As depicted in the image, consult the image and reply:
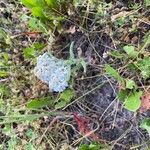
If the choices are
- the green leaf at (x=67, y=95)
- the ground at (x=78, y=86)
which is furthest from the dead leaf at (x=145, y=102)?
the green leaf at (x=67, y=95)

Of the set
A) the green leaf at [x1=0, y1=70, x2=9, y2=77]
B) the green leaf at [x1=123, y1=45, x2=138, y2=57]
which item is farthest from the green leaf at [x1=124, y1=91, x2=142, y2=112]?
the green leaf at [x1=0, y1=70, x2=9, y2=77]

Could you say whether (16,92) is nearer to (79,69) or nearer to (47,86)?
(47,86)

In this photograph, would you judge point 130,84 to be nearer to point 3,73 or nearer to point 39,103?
point 39,103

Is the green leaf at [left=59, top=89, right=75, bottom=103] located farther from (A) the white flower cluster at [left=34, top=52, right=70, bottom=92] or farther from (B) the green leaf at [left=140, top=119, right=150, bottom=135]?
(B) the green leaf at [left=140, top=119, right=150, bottom=135]

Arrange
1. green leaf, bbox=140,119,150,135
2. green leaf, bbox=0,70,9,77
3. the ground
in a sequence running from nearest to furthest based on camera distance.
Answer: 1. green leaf, bbox=140,119,150,135
2. the ground
3. green leaf, bbox=0,70,9,77

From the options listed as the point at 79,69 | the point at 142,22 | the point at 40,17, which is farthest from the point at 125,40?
the point at 40,17

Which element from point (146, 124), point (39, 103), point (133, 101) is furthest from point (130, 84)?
point (39, 103)

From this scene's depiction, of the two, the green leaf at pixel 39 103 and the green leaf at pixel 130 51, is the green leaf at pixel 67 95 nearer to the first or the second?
the green leaf at pixel 39 103
